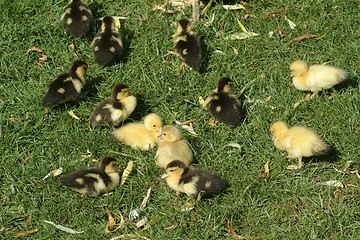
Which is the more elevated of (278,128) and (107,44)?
(107,44)

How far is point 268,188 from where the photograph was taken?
14.6ft

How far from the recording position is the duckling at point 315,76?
492cm

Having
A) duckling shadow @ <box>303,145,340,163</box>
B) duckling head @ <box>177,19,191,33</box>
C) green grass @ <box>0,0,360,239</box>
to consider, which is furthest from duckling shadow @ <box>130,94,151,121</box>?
duckling shadow @ <box>303,145,340,163</box>

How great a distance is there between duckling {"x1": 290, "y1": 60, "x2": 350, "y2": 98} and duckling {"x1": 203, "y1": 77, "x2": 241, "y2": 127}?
674 millimetres

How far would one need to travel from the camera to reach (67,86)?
5043mm

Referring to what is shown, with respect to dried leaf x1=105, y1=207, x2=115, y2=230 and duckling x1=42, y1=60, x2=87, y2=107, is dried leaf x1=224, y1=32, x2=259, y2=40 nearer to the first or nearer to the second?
duckling x1=42, y1=60, x2=87, y2=107

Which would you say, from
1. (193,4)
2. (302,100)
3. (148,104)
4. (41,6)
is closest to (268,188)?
(302,100)

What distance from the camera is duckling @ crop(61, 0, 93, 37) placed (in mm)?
5684

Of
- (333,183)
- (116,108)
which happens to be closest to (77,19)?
(116,108)

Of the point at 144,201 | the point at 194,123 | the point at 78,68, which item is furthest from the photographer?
the point at 78,68

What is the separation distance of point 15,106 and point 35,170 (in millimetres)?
908

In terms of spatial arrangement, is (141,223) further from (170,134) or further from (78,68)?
(78,68)

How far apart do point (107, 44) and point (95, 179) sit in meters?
1.74

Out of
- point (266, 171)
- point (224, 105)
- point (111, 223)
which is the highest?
point (224, 105)
